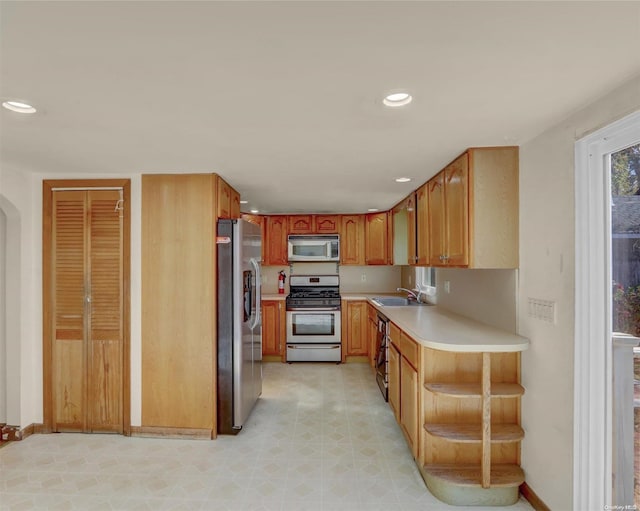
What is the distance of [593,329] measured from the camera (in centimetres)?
169

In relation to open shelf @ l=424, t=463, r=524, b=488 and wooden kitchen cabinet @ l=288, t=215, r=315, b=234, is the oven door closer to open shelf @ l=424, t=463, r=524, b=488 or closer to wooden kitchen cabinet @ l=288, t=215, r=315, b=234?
wooden kitchen cabinet @ l=288, t=215, r=315, b=234

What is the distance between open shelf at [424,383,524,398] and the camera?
2.14 metres

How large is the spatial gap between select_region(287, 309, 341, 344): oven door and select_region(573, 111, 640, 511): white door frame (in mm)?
3430

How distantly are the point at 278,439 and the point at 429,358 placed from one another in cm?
145

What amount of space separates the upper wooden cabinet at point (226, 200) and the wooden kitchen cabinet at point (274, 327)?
178 cm

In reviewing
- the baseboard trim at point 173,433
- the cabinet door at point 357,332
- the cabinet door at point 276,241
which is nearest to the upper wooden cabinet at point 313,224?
the cabinet door at point 276,241

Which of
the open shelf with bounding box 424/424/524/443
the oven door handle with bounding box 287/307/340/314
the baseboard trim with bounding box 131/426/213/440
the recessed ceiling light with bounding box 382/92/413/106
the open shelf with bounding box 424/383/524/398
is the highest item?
the recessed ceiling light with bounding box 382/92/413/106

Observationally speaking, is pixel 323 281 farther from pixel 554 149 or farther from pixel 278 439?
pixel 554 149

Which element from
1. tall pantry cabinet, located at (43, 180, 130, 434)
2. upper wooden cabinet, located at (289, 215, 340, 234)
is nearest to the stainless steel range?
upper wooden cabinet, located at (289, 215, 340, 234)

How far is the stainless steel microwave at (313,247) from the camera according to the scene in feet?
17.6

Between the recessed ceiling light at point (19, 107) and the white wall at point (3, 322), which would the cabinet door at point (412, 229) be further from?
the white wall at point (3, 322)

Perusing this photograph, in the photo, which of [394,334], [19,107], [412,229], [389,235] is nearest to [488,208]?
[394,334]

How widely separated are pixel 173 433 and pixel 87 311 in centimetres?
125

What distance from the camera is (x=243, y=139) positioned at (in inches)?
83.5
